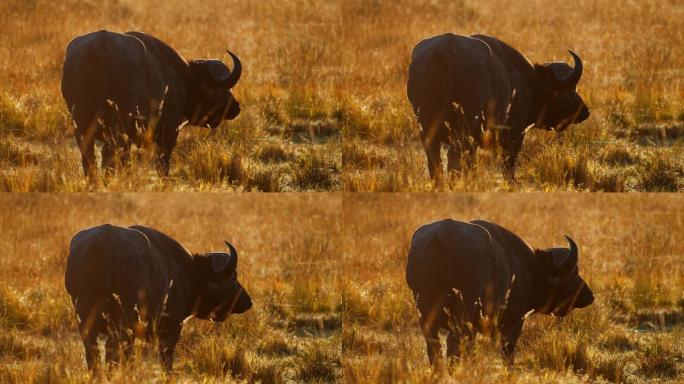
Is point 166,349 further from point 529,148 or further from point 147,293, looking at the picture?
point 529,148

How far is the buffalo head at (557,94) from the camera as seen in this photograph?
54.1 feet

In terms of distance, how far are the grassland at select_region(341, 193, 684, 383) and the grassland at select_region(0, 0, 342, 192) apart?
3.93 ft

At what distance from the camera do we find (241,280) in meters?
17.9

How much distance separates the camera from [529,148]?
53.2 ft

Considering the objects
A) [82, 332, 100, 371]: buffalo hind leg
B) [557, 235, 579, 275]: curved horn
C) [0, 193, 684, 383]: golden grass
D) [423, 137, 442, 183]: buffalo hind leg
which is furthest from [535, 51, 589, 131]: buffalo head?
[82, 332, 100, 371]: buffalo hind leg

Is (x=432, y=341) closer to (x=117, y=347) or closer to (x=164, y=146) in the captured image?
(x=117, y=347)

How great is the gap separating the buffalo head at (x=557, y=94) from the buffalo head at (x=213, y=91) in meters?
3.28

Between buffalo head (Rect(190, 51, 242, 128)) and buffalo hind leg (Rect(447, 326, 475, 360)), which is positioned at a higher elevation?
buffalo head (Rect(190, 51, 242, 128))

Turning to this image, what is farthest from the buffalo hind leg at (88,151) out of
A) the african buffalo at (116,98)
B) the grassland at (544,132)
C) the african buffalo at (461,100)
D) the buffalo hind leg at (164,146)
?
the african buffalo at (461,100)

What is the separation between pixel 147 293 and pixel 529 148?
15.0ft

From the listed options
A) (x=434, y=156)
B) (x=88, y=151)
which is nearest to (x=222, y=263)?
(x=88, y=151)

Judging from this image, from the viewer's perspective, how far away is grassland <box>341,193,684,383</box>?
48.1ft

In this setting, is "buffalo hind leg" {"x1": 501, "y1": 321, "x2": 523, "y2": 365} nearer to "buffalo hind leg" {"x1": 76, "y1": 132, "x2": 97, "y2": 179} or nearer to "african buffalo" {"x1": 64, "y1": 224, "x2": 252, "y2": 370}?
"african buffalo" {"x1": 64, "y1": 224, "x2": 252, "y2": 370}

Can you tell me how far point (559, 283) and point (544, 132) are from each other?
199cm
